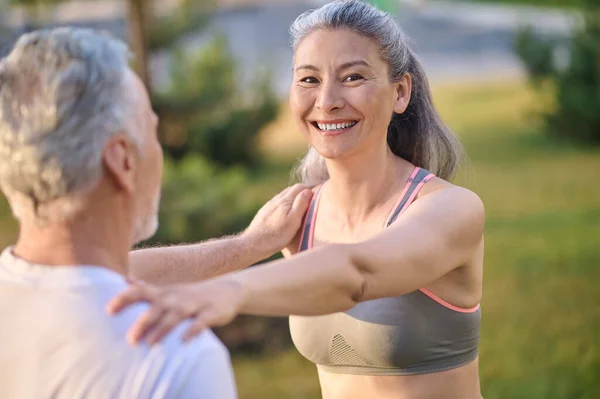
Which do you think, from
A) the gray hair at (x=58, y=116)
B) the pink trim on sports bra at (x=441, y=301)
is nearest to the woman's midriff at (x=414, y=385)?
the pink trim on sports bra at (x=441, y=301)

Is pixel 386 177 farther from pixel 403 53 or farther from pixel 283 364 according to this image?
pixel 283 364

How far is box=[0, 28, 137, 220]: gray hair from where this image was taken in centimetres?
153

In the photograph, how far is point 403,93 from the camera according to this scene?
268cm

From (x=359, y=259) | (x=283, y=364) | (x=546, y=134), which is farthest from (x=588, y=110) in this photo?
(x=359, y=259)

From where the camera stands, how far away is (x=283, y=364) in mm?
6281

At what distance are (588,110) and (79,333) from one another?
10.5 metres

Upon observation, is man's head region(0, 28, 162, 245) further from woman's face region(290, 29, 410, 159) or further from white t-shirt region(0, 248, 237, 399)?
woman's face region(290, 29, 410, 159)

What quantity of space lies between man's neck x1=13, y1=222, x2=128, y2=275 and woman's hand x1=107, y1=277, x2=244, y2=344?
0.29ft

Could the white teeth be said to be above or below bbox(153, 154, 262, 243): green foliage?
above

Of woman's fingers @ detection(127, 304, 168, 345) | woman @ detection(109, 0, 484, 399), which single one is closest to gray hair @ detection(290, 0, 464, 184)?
→ woman @ detection(109, 0, 484, 399)

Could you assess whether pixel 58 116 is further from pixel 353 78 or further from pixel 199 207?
pixel 199 207

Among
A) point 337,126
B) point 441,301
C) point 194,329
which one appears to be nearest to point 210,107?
point 337,126

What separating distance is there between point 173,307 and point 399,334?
3.44ft

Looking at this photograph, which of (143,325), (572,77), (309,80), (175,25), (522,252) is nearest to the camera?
(143,325)
